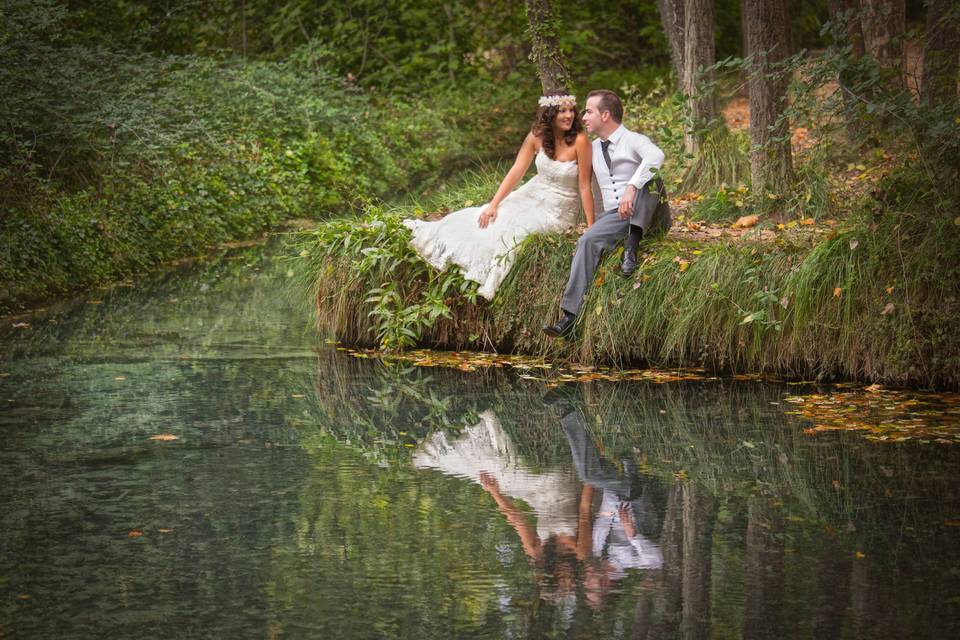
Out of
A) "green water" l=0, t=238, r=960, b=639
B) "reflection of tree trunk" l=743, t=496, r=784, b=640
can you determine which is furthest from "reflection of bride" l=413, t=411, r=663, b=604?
"reflection of tree trunk" l=743, t=496, r=784, b=640

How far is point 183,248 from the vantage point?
16.8m

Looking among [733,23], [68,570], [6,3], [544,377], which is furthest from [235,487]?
[733,23]

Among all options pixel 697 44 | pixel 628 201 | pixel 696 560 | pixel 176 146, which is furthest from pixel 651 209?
pixel 176 146

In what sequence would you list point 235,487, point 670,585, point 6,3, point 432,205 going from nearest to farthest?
point 670,585 → point 235,487 → point 432,205 → point 6,3

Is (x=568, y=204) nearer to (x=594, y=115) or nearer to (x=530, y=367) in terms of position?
(x=594, y=115)

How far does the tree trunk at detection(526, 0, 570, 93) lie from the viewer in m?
14.1

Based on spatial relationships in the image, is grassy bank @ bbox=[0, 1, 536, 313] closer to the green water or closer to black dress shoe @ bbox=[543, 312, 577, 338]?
the green water

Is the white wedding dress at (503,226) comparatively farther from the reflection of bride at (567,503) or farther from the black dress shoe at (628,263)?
the reflection of bride at (567,503)

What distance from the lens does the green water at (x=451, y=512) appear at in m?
4.32

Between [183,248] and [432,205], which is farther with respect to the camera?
[183,248]

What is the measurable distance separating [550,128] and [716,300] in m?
2.23

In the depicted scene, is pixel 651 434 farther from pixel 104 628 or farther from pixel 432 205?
pixel 432 205

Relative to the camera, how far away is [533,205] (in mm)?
10250

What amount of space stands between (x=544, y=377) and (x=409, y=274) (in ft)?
6.06
